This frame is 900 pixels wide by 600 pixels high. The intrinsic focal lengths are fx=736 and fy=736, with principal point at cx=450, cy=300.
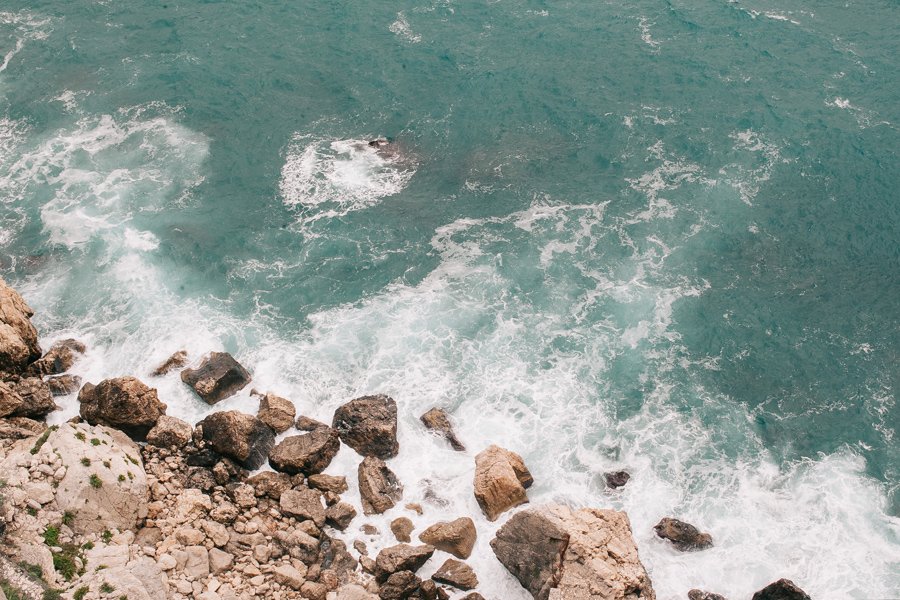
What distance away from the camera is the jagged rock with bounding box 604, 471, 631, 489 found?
196ft

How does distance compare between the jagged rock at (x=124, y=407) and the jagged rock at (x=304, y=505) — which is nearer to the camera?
the jagged rock at (x=304, y=505)

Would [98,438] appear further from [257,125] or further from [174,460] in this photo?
[257,125]

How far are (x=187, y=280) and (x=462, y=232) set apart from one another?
28968 millimetres

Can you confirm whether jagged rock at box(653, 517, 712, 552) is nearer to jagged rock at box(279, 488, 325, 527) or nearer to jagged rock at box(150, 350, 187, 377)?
jagged rock at box(279, 488, 325, 527)

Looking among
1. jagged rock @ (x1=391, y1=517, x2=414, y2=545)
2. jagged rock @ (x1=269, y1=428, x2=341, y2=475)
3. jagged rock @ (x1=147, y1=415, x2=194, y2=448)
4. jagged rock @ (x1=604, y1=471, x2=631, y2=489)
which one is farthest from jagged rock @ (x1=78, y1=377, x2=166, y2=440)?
jagged rock @ (x1=604, y1=471, x2=631, y2=489)

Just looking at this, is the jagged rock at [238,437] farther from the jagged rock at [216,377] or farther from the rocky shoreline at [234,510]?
the jagged rock at [216,377]

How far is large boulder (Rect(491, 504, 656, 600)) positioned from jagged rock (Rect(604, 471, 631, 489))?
5197 mm

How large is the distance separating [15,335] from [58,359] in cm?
412

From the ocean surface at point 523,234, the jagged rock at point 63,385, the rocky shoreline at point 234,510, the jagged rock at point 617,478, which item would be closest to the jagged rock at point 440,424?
the rocky shoreline at point 234,510

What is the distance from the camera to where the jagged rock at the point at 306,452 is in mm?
58219

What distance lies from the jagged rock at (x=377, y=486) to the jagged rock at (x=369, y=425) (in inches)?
46.9

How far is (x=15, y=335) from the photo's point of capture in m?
61.8

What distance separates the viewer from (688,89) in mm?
97750

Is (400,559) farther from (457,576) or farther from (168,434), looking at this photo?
(168,434)
